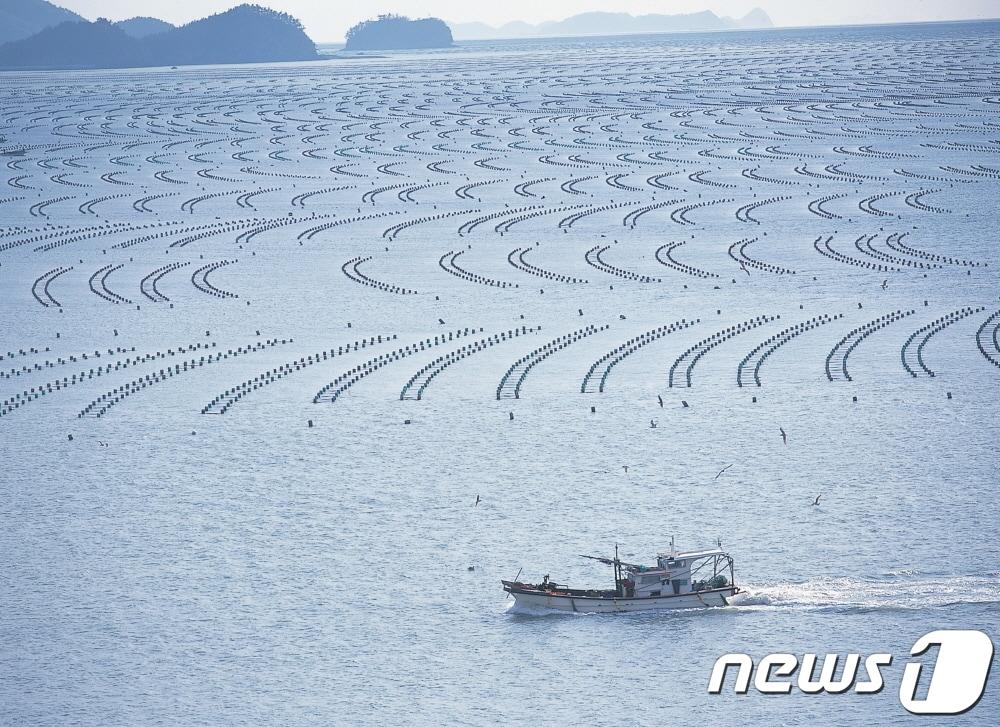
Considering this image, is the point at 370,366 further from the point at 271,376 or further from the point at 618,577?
the point at 618,577

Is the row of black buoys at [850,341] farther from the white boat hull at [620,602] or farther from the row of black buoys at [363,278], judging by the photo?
the row of black buoys at [363,278]

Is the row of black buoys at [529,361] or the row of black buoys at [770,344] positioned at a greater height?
the row of black buoys at [770,344]

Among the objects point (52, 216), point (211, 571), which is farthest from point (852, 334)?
point (52, 216)

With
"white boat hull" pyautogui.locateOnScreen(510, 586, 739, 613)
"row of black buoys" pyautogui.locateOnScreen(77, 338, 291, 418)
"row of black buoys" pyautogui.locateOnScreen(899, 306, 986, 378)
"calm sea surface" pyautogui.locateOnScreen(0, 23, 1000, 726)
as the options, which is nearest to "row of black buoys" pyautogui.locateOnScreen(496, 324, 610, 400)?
"calm sea surface" pyautogui.locateOnScreen(0, 23, 1000, 726)

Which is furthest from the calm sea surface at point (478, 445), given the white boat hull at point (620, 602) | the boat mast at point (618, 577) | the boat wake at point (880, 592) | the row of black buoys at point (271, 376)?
the boat mast at point (618, 577)

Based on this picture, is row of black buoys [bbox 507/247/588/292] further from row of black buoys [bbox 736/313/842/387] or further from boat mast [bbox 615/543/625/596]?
boat mast [bbox 615/543/625/596]
